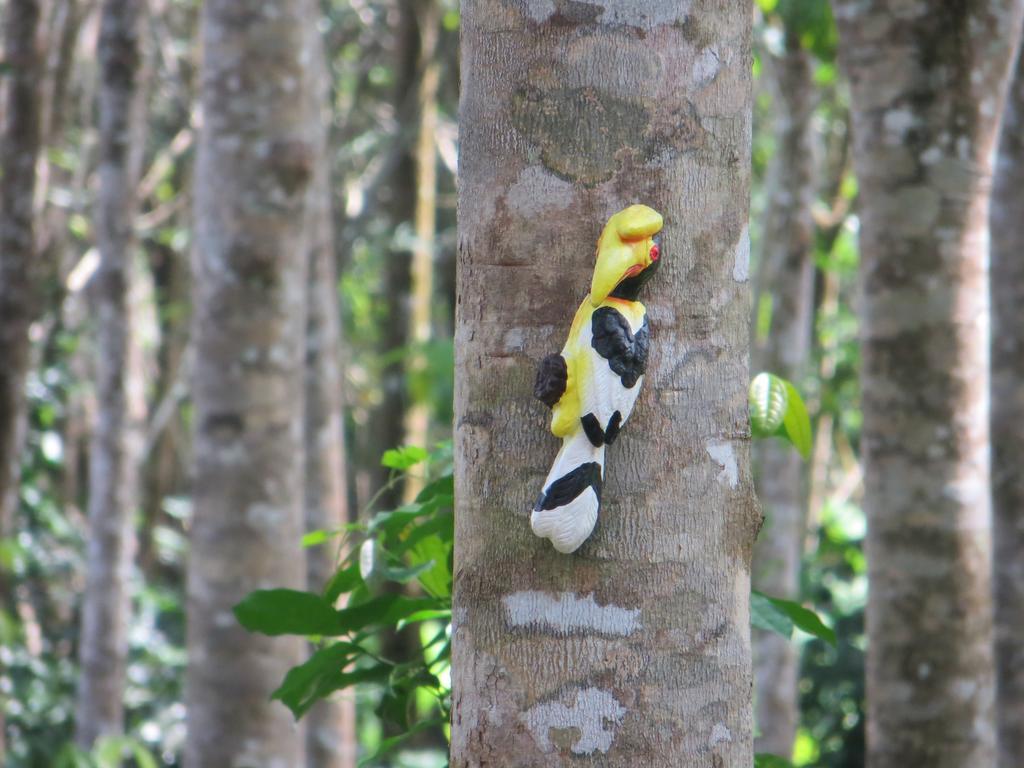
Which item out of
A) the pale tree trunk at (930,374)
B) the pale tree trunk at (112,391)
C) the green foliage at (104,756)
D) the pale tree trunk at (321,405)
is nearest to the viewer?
the pale tree trunk at (930,374)

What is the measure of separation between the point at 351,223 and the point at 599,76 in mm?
7996

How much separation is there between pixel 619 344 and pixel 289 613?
83 centimetres

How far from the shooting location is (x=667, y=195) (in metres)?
1.22

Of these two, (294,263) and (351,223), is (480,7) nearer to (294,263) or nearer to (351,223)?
(294,263)

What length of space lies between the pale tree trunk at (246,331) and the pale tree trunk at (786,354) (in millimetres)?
2767

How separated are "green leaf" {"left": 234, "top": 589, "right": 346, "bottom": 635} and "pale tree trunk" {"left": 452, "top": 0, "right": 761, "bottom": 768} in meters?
0.53

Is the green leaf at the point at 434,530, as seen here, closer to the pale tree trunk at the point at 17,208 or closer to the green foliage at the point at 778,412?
the green foliage at the point at 778,412

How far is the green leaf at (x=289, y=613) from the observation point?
5.75 feet

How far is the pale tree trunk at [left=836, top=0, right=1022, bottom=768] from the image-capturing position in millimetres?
2666

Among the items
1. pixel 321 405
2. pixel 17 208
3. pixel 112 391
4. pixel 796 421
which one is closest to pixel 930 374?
pixel 796 421

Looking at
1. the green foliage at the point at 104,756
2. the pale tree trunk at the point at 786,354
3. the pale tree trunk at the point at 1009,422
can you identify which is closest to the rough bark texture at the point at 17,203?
the green foliage at the point at 104,756

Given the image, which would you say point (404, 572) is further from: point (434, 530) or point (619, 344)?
point (619, 344)

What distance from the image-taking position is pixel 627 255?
1.17m

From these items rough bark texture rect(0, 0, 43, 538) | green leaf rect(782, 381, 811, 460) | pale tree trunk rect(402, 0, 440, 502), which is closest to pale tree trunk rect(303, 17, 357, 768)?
rough bark texture rect(0, 0, 43, 538)
